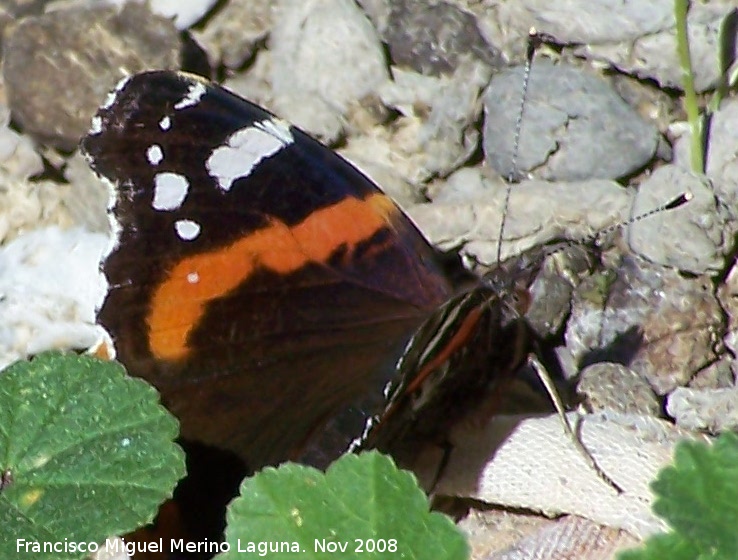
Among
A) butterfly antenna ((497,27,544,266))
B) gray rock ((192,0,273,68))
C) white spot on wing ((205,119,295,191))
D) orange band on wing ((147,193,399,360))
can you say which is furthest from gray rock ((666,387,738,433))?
gray rock ((192,0,273,68))

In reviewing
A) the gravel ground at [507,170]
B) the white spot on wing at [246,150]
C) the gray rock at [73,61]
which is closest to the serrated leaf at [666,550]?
the gravel ground at [507,170]

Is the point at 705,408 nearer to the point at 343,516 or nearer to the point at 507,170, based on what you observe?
the point at 507,170

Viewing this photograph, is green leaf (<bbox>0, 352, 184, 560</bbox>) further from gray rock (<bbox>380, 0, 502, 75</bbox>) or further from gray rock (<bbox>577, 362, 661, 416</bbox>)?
gray rock (<bbox>380, 0, 502, 75</bbox>)

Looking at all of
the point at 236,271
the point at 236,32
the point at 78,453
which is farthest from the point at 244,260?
the point at 236,32

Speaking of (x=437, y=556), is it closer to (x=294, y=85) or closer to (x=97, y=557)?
(x=97, y=557)

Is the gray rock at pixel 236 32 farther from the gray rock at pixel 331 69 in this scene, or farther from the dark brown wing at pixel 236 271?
the dark brown wing at pixel 236 271

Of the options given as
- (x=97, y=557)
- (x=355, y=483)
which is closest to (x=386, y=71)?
(x=97, y=557)
